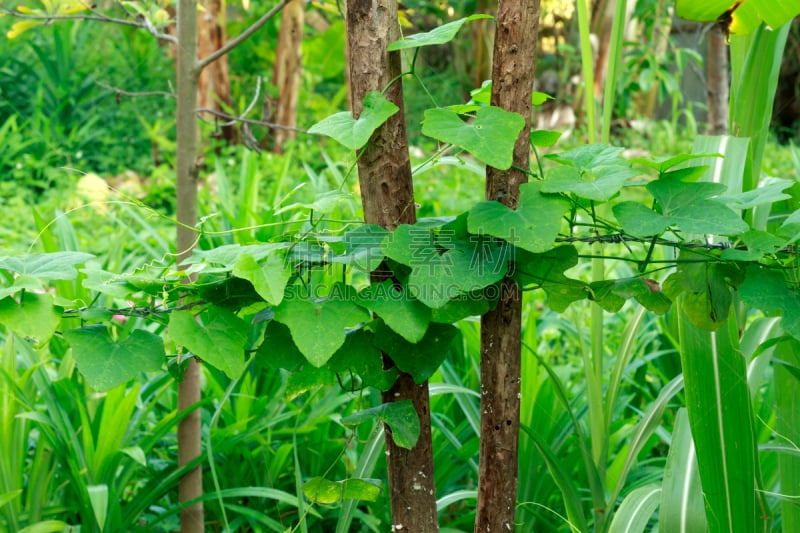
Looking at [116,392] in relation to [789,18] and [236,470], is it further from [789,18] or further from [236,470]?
[789,18]

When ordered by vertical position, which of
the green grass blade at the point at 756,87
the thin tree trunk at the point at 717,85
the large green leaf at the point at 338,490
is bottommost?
the large green leaf at the point at 338,490

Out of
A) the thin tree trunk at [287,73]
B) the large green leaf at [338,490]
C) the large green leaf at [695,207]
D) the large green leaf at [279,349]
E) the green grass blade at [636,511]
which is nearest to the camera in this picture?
the large green leaf at [695,207]

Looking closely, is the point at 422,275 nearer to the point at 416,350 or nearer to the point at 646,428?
the point at 416,350

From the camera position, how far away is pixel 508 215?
31.4 inches

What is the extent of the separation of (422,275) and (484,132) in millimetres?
166

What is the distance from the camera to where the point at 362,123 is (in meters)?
0.83

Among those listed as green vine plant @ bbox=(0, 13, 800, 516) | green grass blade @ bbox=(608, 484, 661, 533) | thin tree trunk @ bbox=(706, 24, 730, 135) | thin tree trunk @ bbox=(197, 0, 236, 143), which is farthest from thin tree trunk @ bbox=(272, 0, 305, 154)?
green vine plant @ bbox=(0, 13, 800, 516)

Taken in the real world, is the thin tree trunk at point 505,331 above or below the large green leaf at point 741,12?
below

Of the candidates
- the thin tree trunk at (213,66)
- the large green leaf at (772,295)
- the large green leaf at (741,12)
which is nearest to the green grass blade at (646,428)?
the large green leaf at (772,295)

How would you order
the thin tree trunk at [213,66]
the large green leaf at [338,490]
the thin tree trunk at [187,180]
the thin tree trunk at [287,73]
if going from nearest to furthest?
the large green leaf at [338,490] < the thin tree trunk at [187,180] < the thin tree trunk at [213,66] < the thin tree trunk at [287,73]

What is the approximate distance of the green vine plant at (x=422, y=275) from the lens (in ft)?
2.54

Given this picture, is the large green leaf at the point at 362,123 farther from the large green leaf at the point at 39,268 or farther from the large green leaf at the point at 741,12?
the large green leaf at the point at 741,12

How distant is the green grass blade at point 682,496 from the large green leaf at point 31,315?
830 millimetres

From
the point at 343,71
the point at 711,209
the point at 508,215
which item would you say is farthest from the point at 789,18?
the point at 343,71
